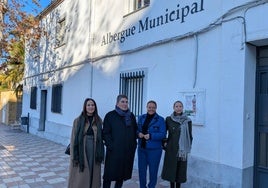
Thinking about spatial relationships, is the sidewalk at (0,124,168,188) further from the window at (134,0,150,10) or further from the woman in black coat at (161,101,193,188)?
the window at (134,0,150,10)

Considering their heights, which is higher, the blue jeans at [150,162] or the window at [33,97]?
the window at [33,97]

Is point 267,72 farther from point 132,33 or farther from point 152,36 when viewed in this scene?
point 132,33

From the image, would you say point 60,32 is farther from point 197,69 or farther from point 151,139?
point 151,139

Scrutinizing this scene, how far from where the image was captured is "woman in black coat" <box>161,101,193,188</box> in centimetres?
475

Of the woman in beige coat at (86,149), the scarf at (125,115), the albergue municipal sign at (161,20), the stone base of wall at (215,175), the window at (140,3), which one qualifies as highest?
the window at (140,3)

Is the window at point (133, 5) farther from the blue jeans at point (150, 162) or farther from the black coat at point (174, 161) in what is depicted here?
the blue jeans at point (150, 162)

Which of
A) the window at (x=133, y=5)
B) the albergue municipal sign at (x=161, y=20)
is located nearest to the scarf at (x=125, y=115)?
the albergue municipal sign at (x=161, y=20)

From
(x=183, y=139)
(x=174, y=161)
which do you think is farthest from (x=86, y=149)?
(x=183, y=139)

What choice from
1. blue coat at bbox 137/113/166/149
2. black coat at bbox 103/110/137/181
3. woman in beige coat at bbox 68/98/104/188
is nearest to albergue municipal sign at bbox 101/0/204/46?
blue coat at bbox 137/113/166/149

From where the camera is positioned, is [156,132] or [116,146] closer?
[116,146]

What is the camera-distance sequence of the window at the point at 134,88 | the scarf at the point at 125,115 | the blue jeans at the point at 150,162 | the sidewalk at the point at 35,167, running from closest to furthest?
the scarf at the point at 125,115, the blue jeans at the point at 150,162, the sidewalk at the point at 35,167, the window at the point at 134,88

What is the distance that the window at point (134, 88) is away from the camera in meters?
7.38

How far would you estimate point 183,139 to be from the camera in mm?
4746

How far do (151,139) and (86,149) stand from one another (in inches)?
42.6
